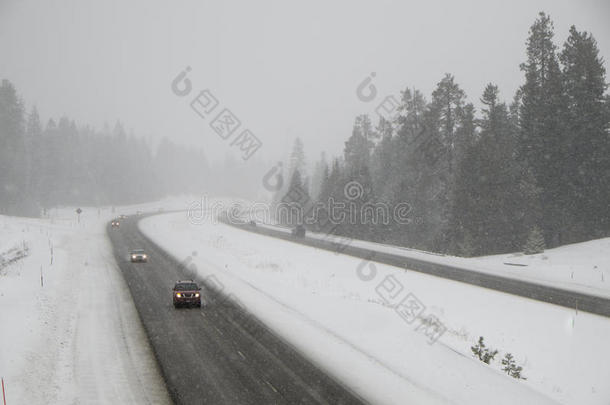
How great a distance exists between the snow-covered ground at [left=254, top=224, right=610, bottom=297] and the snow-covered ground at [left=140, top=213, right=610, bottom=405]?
5.11m

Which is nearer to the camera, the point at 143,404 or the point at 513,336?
the point at 143,404

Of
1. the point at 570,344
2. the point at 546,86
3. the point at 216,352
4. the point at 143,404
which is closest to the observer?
the point at 143,404

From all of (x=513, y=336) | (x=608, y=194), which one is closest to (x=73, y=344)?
(x=513, y=336)

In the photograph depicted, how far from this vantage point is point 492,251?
37844 millimetres

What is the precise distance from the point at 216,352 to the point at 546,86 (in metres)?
37.9

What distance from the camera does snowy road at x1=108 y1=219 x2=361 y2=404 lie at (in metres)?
10.1

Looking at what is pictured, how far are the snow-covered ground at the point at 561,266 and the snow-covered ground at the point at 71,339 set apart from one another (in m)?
23.7

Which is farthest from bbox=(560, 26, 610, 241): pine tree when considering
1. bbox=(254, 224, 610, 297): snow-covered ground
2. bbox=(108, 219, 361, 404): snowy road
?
bbox=(108, 219, 361, 404): snowy road

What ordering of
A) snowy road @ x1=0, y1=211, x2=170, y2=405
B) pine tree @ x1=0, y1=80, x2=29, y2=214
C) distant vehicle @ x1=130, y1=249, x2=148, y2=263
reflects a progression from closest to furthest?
snowy road @ x1=0, y1=211, x2=170, y2=405, distant vehicle @ x1=130, y1=249, x2=148, y2=263, pine tree @ x1=0, y1=80, x2=29, y2=214

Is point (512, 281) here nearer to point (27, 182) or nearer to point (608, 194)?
point (608, 194)

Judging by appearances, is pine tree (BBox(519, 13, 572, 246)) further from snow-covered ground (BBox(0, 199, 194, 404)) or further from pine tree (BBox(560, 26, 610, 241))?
snow-covered ground (BBox(0, 199, 194, 404))

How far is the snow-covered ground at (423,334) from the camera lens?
1134cm

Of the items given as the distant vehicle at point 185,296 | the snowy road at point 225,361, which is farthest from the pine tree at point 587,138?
the distant vehicle at point 185,296

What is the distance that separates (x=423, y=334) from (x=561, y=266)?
700 inches
